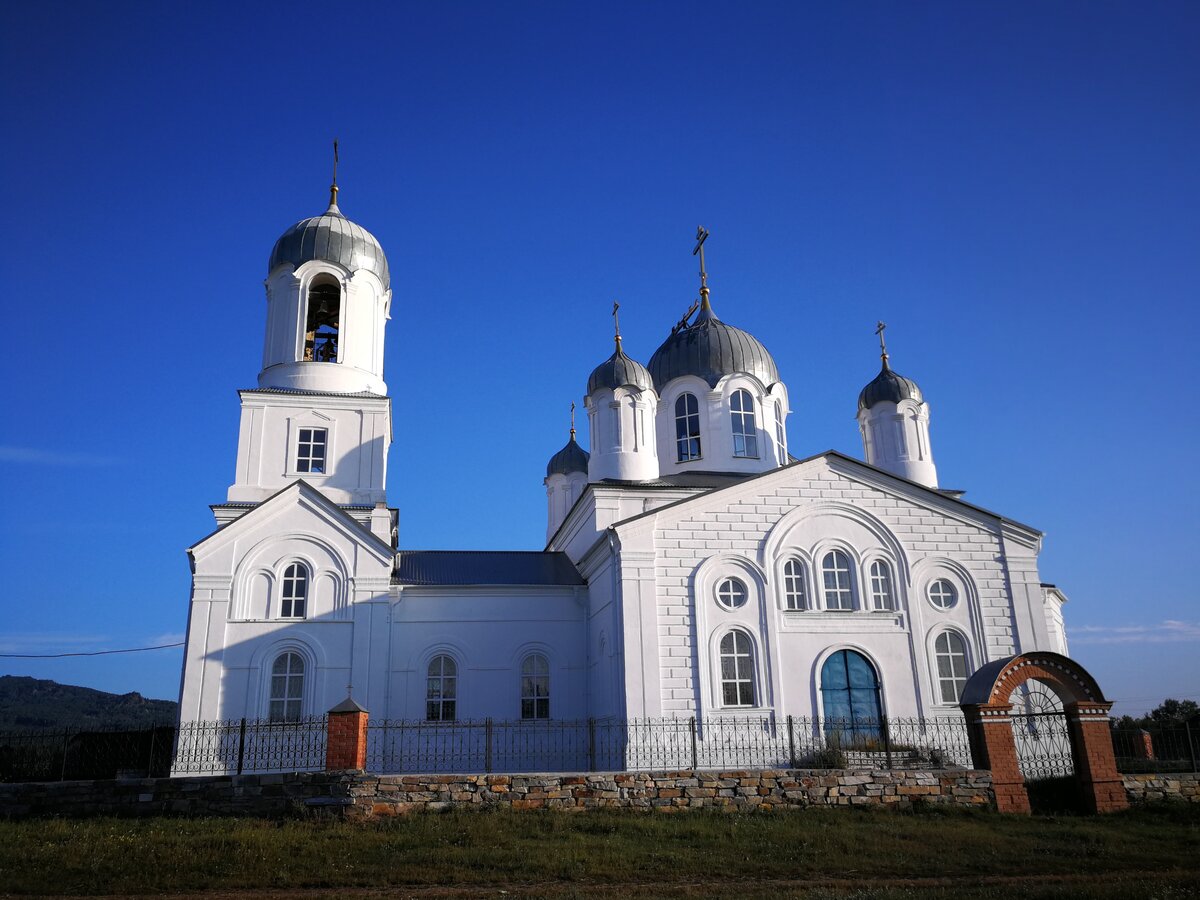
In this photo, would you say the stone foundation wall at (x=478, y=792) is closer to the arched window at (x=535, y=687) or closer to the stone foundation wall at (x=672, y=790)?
the stone foundation wall at (x=672, y=790)

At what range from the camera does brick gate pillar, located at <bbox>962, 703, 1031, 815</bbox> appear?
45.9ft

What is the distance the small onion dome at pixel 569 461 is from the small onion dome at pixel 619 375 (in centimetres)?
692

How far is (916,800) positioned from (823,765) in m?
3.24

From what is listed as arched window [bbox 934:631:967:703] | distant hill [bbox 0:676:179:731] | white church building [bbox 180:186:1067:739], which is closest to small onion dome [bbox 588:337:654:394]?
white church building [bbox 180:186:1067:739]

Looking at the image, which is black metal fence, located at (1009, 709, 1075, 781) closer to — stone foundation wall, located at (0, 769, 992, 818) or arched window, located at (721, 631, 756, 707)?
arched window, located at (721, 631, 756, 707)

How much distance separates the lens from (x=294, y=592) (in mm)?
20766

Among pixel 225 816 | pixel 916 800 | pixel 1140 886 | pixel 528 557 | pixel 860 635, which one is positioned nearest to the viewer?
pixel 1140 886

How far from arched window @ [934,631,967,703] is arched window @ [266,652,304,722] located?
13.8 m

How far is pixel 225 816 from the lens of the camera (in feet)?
41.3

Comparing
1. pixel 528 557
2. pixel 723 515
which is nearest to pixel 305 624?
pixel 528 557

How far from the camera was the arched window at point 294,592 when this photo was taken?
20609mm

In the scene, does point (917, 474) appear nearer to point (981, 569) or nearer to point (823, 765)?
point (981, 569)

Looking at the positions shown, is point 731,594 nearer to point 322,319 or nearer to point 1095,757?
point 1095,757

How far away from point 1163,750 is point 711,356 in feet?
46.4
